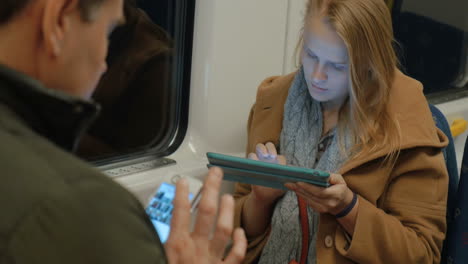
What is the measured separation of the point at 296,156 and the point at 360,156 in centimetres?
A: 20

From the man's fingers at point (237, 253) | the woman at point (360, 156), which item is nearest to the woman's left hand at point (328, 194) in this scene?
the woman at point (360, 156)

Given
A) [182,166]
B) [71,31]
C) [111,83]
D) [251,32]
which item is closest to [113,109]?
[111,83]

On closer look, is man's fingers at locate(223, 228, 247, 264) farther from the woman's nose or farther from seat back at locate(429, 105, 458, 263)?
seat back at locate(429, 105, 458, 263)

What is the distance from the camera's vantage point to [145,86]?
6.29 feet

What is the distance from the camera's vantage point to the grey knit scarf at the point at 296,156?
1574 millimetres

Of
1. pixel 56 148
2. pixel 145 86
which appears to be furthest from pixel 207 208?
pixel 145 86

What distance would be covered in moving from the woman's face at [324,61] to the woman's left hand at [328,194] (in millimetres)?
242

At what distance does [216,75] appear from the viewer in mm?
1857

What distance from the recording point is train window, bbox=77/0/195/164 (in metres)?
1.80

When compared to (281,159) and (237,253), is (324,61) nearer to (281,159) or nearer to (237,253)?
(281,159)

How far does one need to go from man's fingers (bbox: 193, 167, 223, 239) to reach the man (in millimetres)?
182

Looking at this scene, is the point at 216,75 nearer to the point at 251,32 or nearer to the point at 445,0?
the point at 251,32

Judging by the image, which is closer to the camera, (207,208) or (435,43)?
(207,208)

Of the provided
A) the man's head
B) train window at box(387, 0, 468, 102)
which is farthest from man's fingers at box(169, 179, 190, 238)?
train window at box(387, 0, 468, 102)
